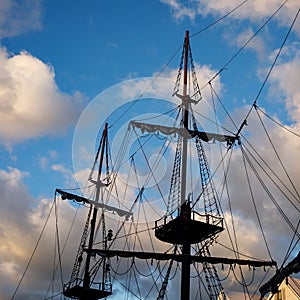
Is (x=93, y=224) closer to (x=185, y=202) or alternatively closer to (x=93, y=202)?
(x=93, y=202)

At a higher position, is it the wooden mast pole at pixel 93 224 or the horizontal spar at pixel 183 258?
the wooden mast pole at pixel 93 224

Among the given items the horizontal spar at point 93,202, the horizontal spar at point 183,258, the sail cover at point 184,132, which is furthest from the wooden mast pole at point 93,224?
the sail cover at point 184,132

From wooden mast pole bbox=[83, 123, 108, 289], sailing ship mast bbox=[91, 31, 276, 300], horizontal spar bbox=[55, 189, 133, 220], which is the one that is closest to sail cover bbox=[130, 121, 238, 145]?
sailing ship mast bbox=[91, 31, 276, 300]

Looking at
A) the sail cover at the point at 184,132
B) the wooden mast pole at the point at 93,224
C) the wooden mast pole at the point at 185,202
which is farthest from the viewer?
the wooden mast pole at the point at 93,224

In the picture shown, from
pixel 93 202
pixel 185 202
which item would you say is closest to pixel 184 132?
pixel 185 202

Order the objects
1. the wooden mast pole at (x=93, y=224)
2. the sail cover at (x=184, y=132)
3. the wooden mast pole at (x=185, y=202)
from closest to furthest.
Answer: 1. the wooden mast pole at (x=185, y=202)
2. the sail cover at (x=184, y=132)
3. the wooden mast pole at (x=93, y=224)

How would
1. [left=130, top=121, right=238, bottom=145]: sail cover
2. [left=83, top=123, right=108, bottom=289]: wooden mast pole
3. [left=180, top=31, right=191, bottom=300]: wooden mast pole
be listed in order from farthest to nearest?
1. [left=83, top=123, right=108, bottom=289]: wooden mast pole
2. [left=130, top=121, right=238, bottom=145]: sail cover
3. [left=180, top=31, right=191, bottom=300]: wooden mast pole

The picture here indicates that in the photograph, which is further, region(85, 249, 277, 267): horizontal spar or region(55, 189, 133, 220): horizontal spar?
region(55, 189, 133, 220): horizontal spar

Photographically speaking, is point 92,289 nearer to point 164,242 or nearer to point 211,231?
point 164,242

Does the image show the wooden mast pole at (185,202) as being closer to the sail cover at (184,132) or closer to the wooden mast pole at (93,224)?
the sail cover at (184,132)

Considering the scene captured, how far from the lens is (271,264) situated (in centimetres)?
3019

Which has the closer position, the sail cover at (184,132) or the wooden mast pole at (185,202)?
the wooden mast pole at (185,202)

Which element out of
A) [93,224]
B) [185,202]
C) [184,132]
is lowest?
[185,202]

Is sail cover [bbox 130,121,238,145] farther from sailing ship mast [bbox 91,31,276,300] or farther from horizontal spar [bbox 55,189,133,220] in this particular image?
horizontal spar [bbox 55,189,133,220]
